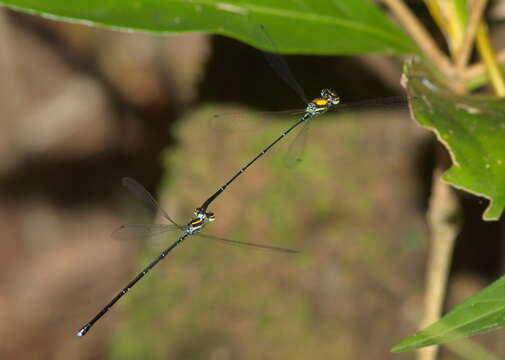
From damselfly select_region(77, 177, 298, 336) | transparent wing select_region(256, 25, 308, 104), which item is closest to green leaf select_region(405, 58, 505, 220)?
transparent wing select_region(256, 25, 308, 104)

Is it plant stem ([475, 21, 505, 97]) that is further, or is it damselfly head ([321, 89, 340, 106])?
damselfly head ([321, 89, 340, 106])

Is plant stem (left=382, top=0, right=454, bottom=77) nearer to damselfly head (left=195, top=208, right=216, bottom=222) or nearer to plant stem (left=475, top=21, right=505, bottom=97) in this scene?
plant stem (left=475, top=21, right=505, bottom=97)

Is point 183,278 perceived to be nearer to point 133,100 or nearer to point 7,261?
point 133,100

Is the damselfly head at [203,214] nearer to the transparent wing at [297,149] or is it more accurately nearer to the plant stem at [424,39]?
the transparent wing at [297,149]

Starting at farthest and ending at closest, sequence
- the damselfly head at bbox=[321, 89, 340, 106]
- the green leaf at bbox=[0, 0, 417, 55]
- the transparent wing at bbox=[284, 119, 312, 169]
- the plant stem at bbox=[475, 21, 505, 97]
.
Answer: the transparent wing at bbox=[284, 119, 312, 169]
the damselfly head at bbox=[321, 89, 340, 106]
the plant stem at bbox=[475, 21, 505, 97]
the green leaf at bbox=[0, 0, 417, 55]

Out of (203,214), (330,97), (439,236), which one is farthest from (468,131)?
(203,214)

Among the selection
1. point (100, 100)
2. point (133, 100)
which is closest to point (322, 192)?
point (133, 100)
